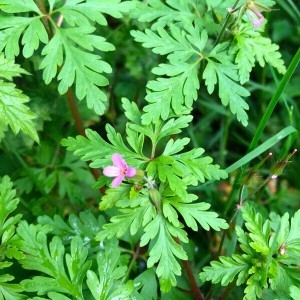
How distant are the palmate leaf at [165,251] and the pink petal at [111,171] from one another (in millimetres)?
202

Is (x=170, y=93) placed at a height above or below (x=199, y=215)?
above

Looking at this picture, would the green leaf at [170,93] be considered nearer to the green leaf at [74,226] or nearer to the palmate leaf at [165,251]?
the palmate leaf at [165,251]

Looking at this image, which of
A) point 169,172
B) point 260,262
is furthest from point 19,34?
point 260,262

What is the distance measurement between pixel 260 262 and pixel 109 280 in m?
0.50

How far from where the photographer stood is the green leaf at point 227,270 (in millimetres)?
1765

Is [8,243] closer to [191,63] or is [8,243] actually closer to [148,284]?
[148,284]

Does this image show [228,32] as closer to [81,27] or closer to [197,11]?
[197,11]

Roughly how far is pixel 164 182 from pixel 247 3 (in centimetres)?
67

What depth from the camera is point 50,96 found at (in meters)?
2.51

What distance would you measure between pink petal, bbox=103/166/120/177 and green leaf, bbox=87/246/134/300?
1.10 feet

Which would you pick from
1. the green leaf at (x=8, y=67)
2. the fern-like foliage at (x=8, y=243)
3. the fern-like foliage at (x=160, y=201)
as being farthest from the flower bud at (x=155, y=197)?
the green leaf at (x=8, y=67)

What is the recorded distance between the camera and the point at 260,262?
1763mm

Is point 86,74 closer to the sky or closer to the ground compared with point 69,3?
closer to the ground

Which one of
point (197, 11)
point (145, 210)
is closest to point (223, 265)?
point (145, 210)
